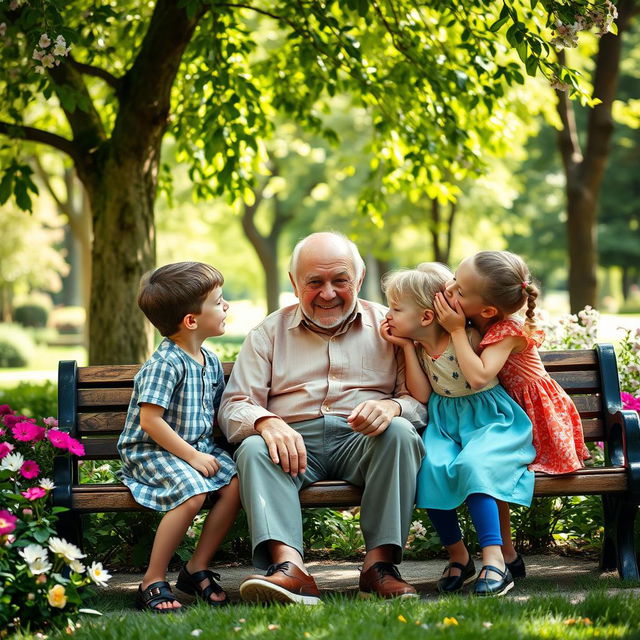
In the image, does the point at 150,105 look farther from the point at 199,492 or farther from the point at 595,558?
the point at 595,558

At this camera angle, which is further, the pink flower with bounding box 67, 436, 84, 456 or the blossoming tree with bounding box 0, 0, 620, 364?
the blossoming tree with bounding box 0, 0, 620, 364

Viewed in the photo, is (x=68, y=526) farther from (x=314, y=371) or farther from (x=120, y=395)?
(x=314, y=371)

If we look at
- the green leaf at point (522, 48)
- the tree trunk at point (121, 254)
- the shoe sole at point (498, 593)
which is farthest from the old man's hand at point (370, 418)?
the tree trunk at point (121, 254)

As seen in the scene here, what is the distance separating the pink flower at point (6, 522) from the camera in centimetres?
322

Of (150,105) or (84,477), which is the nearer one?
(84,477)

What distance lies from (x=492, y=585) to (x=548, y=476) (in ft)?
1.76

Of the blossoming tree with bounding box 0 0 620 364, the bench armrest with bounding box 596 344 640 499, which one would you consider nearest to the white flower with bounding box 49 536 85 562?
the bench armrest with bounding box 596 344 640 499

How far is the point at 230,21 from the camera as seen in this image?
24.1 ft

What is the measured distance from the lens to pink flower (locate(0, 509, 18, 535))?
3.22m

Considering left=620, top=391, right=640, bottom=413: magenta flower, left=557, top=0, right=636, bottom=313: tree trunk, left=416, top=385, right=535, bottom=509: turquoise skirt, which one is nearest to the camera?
left=416, top=385, right=535, bottom=509: turquoise skirt

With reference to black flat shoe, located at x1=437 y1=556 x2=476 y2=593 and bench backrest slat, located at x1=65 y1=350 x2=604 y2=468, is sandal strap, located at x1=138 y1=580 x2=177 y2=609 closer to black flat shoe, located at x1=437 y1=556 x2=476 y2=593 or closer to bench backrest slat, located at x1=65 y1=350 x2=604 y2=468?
bench backrest slat, located at x1=65 y1=350 x2=604 y2=468

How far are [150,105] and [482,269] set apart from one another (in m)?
3.63

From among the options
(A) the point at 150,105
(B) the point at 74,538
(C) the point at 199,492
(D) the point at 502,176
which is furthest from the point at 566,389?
(D) the point at 502,176

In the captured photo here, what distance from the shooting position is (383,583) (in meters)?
3.71
